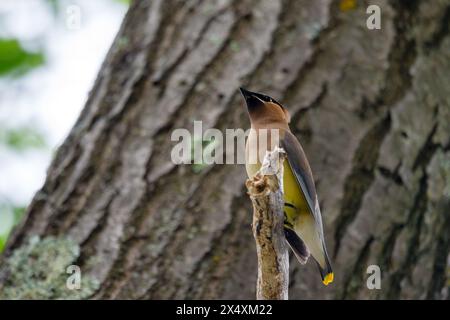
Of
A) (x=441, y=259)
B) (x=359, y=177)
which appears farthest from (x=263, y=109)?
(x=441, y=259)

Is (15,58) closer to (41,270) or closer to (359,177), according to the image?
(41,270)

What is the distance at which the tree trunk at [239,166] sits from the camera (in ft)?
13.6

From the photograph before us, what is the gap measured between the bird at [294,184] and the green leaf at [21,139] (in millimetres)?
3506

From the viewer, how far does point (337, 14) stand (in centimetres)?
464

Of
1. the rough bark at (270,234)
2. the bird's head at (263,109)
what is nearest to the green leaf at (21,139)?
the bird's head at (263,109)

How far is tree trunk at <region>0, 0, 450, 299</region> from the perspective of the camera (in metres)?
4.15

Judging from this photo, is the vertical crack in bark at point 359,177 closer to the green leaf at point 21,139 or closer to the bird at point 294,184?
the bird at point 294,184

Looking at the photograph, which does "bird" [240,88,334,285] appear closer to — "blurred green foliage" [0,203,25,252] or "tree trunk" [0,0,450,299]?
"tree trunk" [0,0,450,299]

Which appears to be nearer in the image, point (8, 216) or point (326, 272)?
point (326, 272)

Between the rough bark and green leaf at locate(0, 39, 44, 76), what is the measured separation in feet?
12.4

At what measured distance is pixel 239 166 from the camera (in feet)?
14.0

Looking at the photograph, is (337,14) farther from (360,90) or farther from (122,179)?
(122,179)

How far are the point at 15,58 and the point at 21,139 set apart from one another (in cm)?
128

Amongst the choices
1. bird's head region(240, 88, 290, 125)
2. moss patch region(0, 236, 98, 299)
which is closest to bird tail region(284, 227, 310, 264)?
bird's head region(240, 88, 290, 125)
